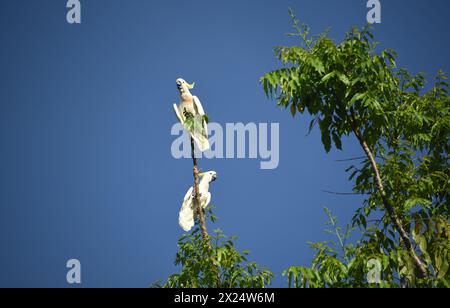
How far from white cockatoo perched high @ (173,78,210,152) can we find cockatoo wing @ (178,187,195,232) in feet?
3.55

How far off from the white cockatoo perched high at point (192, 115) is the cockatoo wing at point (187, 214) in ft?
3.55

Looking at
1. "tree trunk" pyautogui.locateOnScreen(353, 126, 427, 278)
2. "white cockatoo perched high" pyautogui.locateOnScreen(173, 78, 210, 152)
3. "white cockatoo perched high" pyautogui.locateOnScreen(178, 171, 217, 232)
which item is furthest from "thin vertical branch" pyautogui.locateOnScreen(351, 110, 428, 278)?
"white cockatoo perched high" pyautogui.locateOnScreen(178, 171, 217, 232)

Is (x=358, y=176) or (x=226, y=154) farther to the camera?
(x=226, y=154)

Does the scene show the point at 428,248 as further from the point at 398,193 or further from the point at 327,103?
the point at 327,103

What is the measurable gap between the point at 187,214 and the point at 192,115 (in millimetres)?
1692

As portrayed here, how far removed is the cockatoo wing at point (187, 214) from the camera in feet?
45.6

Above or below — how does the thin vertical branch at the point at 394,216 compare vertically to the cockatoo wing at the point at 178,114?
below

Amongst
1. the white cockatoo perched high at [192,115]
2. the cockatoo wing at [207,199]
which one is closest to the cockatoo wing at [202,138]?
the white cockatoo perched high at [192,115]

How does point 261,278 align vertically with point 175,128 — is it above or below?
below

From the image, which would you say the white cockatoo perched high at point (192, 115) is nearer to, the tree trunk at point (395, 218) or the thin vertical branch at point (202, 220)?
the thin vertical branch at point (202, 220)

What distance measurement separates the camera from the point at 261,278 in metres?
11.1
